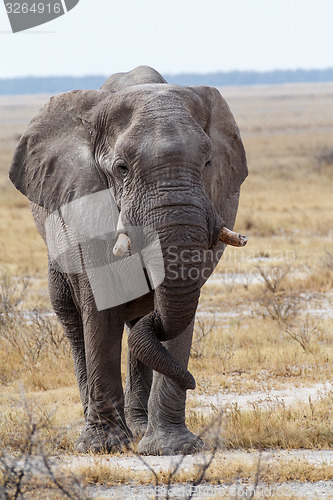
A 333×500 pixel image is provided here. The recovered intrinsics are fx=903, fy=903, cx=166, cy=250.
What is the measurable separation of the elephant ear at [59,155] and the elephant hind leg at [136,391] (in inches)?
53.8

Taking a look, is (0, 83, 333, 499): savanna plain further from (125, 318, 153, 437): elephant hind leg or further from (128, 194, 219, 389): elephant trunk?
(128, 194, 219, 389): elephant trunk

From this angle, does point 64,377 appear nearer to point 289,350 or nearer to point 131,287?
point 289,350

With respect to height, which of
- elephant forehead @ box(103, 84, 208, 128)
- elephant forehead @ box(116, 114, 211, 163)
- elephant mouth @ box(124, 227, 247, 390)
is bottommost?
elephant mouth @ box(124, 227, 247, 390)

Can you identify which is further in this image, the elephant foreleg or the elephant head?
the elephant foreleg

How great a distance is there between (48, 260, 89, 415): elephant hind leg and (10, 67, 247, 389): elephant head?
2.42ft

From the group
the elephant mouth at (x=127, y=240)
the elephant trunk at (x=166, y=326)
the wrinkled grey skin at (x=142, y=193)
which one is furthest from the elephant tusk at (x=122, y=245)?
the elephant trunk at (x=166, y=326)

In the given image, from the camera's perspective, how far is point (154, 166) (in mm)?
4953

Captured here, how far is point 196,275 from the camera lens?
4883 millimetres

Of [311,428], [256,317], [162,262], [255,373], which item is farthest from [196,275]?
[256,317]

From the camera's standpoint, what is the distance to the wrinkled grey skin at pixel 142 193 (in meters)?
4.93

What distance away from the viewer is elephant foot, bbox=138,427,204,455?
5.83 metres

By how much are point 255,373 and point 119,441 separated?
2.41 m

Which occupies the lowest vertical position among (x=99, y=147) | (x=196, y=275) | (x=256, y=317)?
(x=256, y=317)

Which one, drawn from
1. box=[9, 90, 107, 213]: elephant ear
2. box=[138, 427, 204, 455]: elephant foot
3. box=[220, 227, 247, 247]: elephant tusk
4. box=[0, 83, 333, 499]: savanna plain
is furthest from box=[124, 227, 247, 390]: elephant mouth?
box=[9, 90, 107, 213]: elephant ear
